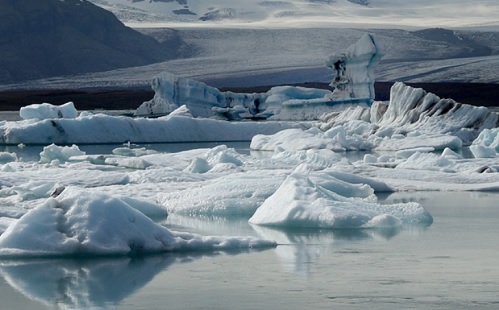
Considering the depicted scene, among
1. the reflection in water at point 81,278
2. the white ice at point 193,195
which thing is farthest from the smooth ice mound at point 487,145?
the reflection in water at point 81,278

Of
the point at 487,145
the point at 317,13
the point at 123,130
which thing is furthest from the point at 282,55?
the point at 487,145

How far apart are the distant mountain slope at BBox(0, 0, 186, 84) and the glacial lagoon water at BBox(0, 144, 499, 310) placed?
54.5 meters

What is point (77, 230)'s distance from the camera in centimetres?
569

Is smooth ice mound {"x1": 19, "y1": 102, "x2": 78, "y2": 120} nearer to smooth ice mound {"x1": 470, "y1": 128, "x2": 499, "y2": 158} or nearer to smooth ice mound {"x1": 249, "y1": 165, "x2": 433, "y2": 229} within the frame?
smooth ice mound {"x1": 470, "y1": 128, "x2": 499, "y2": 158}

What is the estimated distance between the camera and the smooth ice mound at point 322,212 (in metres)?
6.96

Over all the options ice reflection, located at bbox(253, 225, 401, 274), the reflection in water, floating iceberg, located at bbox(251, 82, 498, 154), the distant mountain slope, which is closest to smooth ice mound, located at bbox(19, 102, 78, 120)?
floating iceberg, located at bbox(251, 82, 498, 154)

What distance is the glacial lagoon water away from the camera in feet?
15.2

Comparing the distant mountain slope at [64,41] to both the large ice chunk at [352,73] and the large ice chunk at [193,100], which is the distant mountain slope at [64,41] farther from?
the large ice chunk at [352,73]

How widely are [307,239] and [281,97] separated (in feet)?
69.7

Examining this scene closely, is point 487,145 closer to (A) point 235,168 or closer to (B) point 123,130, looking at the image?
(A) point 235,168

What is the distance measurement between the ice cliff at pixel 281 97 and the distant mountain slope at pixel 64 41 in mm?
33116

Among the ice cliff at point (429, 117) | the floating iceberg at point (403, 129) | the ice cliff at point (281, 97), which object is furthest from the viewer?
the ice cliff at point (281, 97)

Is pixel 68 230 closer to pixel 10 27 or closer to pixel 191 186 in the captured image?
pixel 191 186

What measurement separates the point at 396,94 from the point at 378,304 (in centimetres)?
1521
